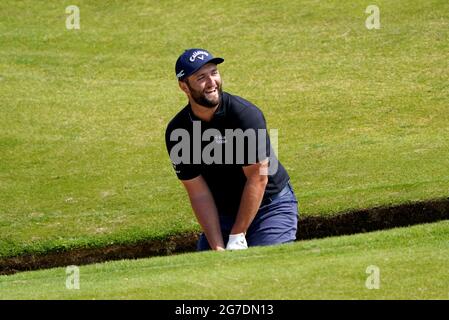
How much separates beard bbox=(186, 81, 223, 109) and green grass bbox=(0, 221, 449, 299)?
4.86 ft

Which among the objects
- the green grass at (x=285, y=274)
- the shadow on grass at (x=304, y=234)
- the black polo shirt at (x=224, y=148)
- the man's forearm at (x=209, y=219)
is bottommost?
the shadow on grass at (x=304, y=234)

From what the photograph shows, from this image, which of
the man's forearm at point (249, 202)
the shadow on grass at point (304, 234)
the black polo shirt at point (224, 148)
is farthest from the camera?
A: the shadow on grass at point (304, 234)

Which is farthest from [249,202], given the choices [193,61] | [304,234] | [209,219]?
[304,234]

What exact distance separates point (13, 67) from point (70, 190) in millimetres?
7180

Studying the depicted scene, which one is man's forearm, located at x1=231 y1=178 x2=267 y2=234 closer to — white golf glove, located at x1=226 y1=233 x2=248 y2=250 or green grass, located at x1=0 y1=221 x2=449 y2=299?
white golf glove, located at x1=226 y1=233 x2=248 y2=250

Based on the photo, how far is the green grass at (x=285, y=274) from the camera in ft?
28.3

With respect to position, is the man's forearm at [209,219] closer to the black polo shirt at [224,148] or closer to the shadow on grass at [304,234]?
the black polo shirt at [224,148]

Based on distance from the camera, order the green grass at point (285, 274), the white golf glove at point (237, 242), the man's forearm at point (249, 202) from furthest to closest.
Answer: the white golf glove at point (237, 242)
the man's forearm at point (249, 202)
the green grass at point (285, 274)

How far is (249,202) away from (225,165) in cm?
50

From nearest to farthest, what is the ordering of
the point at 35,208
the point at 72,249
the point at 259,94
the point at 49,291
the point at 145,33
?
the point at 49,291
the point at 72,249
the point at 35,208
the point at 259,94
the point at 145,33

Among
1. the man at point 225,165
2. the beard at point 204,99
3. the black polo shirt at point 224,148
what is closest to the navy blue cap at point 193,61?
the man at point 225,165

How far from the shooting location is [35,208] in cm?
1614

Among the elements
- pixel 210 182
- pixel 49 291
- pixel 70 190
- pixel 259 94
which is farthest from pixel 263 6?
pixel 49 291
